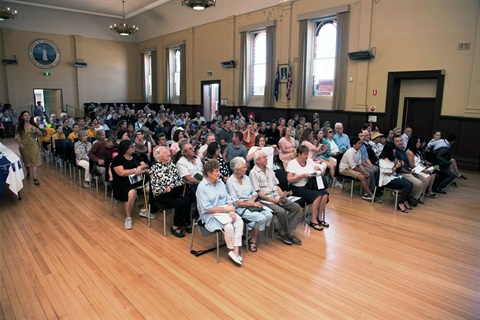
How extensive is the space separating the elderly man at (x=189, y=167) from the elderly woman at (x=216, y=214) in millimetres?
755

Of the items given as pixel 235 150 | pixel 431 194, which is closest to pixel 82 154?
pixel 235 150

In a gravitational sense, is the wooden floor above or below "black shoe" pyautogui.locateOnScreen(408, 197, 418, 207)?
below

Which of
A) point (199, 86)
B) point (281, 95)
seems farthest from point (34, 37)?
point (281, 95)

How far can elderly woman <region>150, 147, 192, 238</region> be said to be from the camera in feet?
13.8

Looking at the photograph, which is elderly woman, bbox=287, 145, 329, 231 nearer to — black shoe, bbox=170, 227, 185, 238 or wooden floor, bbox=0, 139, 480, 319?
wooden floor, bbox=0, 139, 480, 319

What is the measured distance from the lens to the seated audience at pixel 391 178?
5398mm

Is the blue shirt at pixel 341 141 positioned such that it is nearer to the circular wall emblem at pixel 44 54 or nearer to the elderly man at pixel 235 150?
the elderly man at pixel 235 150

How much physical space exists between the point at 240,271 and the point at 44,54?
63.1 ft

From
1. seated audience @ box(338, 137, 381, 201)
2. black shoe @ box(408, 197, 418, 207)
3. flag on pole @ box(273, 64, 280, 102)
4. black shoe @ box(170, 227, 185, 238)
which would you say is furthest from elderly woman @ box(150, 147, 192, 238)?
flag on pole @ box(273, 64, 280, 102)

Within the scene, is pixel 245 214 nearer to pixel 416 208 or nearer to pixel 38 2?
pixel 416 208

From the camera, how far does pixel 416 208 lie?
5594 millimetres

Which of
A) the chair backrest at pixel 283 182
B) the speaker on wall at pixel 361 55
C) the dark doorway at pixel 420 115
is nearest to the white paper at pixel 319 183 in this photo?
the chair backrest at pixel 283 182

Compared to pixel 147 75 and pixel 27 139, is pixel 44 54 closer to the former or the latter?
pixel 147 75

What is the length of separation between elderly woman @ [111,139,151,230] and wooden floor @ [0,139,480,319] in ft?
1.32
